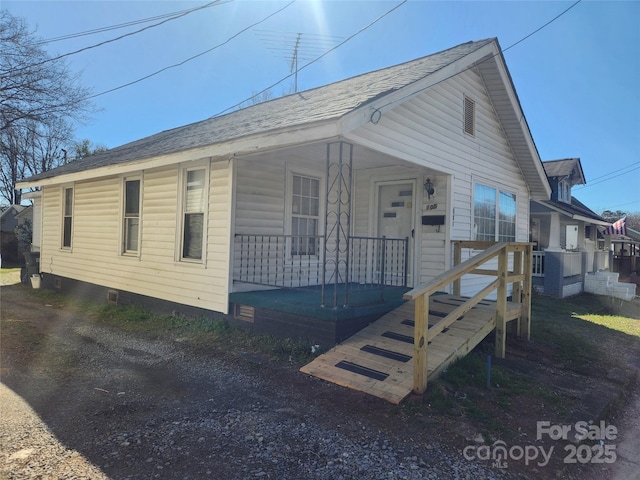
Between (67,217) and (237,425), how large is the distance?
9.48 m

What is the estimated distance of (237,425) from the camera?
344 centimetres

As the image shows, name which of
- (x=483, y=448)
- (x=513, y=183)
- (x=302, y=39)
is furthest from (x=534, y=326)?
(x=302, y=39)

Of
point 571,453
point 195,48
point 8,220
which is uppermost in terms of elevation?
point 195,48

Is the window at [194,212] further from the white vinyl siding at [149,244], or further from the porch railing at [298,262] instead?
the porch railing at [298,262]

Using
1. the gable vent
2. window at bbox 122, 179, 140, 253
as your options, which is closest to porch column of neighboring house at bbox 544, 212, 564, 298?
the gable vent

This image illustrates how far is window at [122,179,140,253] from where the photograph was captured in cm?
830

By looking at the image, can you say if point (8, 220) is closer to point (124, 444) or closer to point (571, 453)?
point (124, 444)

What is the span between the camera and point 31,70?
15008mm

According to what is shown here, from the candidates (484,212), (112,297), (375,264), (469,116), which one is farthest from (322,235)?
(112,297)

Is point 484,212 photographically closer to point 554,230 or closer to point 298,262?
point 298,262

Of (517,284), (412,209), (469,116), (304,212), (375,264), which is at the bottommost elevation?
(517,284)

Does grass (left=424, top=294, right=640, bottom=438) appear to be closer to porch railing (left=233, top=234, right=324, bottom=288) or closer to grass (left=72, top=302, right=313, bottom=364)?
grass (left=72, top=302, right=313, bottom=364)

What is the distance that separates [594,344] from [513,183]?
4.55 meters

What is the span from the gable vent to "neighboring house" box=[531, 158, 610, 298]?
7.13 meters
